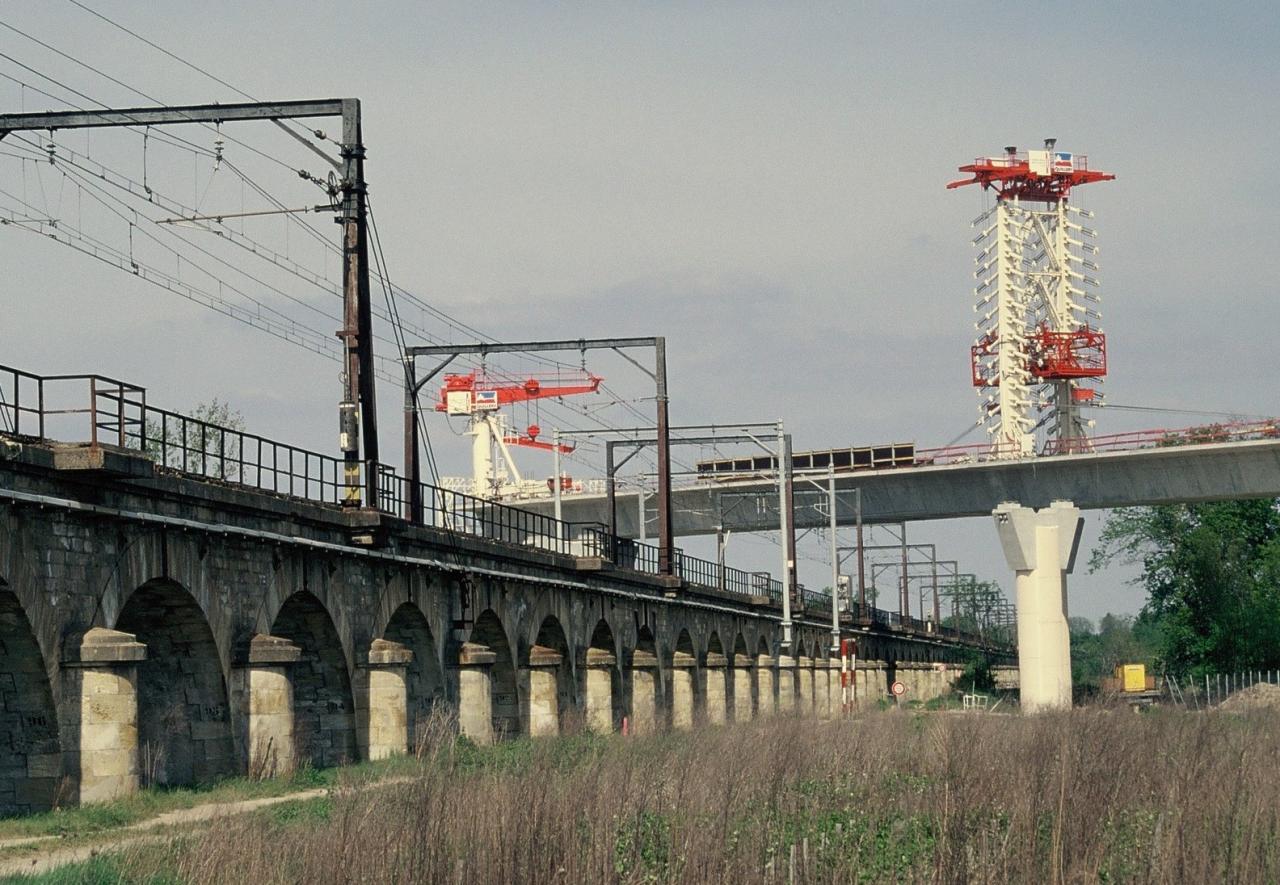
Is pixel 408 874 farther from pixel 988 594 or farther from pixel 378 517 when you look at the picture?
pixel 988 594

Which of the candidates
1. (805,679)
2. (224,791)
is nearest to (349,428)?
(224,791)

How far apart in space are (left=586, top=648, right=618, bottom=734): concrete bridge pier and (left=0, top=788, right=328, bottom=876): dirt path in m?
22.3

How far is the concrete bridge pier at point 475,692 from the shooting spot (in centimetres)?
3291

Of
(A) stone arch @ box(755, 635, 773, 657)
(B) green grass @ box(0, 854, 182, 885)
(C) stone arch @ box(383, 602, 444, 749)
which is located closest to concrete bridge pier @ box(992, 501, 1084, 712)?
(A) stone arch @ box(755, 635, 773, 657)

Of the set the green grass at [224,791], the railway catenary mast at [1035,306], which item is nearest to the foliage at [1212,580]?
the railway catenary mast at [1035,306]

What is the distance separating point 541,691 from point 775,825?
24.0 m

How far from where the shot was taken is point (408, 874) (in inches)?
502

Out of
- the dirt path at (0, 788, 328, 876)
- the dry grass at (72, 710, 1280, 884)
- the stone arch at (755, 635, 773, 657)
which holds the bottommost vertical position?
the dirt path at (0, 788, 328, 876)

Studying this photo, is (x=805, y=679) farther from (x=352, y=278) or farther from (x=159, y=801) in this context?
(x=159, y=801)

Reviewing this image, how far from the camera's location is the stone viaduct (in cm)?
2045

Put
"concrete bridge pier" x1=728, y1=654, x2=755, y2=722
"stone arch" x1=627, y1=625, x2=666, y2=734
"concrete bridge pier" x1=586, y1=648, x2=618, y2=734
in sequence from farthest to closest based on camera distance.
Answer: "concrete bridge pier" x1=728, y1=654, x2=755, y2=722
"stone arch" x1=627, y1=625, x2=666, y2=734
"concrete bridge pier" x1=586, y1=648, x2=618, y2=734

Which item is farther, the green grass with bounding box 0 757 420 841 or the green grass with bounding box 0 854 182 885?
the green grass with bounding box 0 757 420 841

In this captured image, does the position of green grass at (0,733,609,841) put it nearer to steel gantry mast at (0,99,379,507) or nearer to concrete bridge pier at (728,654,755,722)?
steel gantry mast at (0,99,379,507)

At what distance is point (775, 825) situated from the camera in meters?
15.1
